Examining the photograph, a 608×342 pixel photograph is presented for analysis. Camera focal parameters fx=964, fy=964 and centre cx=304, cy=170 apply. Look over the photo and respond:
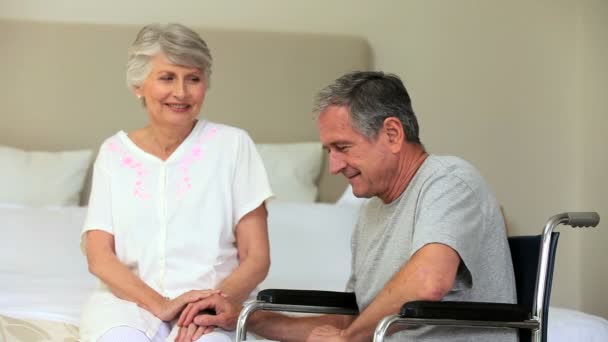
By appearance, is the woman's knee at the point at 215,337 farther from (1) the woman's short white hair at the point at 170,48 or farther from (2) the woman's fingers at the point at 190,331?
(1) the woman's short white hair at the point at 170,48

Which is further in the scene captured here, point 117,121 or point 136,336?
point 117,121

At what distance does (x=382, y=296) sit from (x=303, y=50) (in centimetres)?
238

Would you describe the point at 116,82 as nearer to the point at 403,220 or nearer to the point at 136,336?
the point at 136,336

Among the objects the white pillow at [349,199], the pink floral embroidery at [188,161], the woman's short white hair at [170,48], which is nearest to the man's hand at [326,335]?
the pink floral embroidery at [188,161]

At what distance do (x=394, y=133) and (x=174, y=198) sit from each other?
2.32 feet

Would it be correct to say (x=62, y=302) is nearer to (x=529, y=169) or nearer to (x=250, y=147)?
(x=250, y=147)

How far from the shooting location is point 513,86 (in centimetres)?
460

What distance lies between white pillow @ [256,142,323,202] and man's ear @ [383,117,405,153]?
1.84m

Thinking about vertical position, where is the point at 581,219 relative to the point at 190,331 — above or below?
above

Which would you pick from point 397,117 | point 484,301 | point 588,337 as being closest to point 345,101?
point 397,117

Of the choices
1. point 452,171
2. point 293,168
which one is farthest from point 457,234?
point 293,168

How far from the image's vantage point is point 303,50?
434 centimetres

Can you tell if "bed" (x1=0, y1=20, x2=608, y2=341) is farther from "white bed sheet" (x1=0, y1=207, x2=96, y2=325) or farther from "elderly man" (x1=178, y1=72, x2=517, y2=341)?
"elderly man" (x1=178, y1=72, x2=517, y2=341)

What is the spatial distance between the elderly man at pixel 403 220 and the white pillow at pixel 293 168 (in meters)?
1.67
